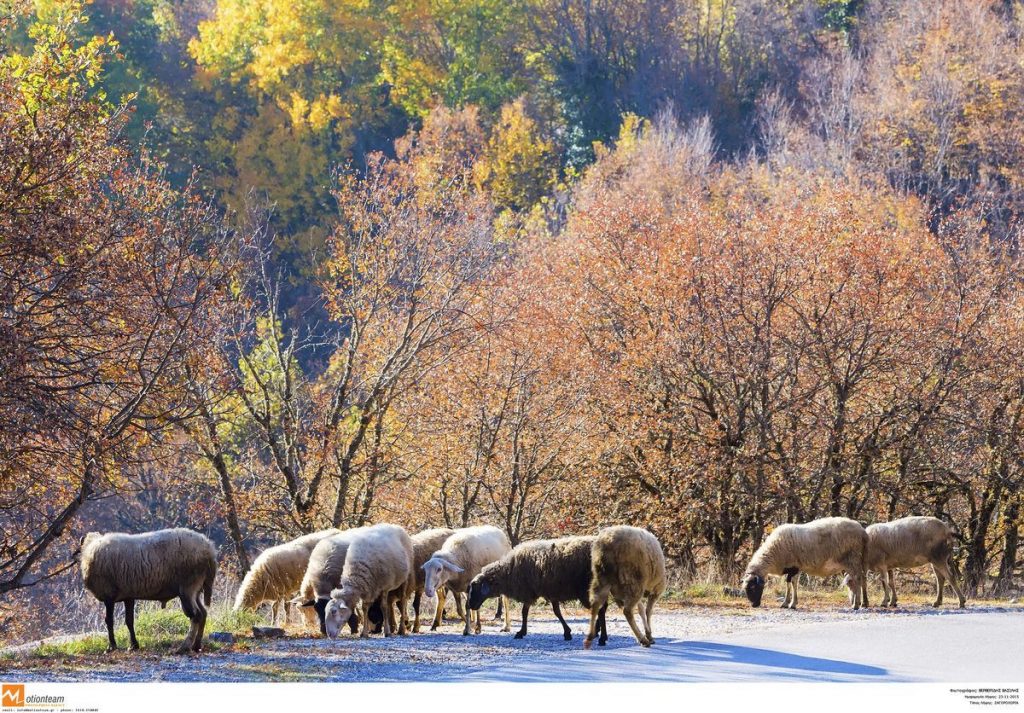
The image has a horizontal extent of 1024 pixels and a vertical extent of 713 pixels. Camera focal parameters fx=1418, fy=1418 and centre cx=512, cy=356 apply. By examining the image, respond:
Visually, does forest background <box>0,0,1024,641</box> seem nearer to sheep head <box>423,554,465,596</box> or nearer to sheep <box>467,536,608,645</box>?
sheep head <box>423,554,465,596</box>

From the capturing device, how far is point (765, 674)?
14.2 metres

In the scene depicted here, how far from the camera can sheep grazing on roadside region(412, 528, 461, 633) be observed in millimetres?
19739

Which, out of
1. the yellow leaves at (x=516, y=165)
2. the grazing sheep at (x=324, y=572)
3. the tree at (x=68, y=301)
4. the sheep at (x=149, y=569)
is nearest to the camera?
the tree at (x=68, y=301)

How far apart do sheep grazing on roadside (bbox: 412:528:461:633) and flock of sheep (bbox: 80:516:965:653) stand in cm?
2

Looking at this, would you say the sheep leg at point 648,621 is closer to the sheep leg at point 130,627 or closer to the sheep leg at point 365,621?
the sheep leg at point 365,621

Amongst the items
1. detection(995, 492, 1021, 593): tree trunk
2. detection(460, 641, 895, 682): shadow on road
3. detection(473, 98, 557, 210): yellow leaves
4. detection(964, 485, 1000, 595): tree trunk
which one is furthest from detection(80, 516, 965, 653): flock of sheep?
detection(473, 98, 557, 210): yellow leaves

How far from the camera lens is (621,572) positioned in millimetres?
16641

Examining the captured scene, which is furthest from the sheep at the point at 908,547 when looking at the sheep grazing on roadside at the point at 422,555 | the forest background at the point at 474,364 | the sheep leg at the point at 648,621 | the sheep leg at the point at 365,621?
the sheep leg at the point at 365,621

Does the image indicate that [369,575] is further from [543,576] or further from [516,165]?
[516,165]

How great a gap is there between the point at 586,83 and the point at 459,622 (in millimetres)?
67870

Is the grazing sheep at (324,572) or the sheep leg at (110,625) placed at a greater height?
the grazing sheep at (324,572)

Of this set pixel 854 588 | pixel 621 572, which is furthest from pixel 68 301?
pixel 854 588

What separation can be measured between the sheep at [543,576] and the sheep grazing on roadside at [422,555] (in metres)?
1.85

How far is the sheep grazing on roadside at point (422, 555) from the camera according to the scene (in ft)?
64.8
